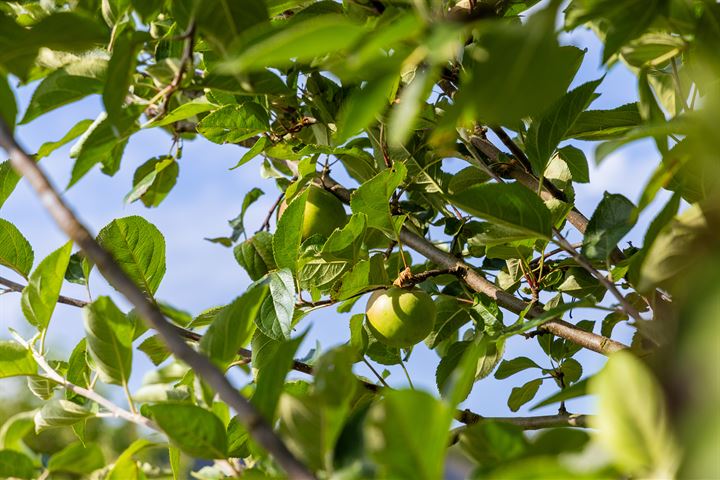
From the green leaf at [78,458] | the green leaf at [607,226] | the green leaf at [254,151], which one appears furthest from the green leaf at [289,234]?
the green leaf at [78,458]

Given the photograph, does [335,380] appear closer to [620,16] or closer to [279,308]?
[620,16]

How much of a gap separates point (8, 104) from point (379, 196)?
51 centimetres

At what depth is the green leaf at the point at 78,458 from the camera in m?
0.52

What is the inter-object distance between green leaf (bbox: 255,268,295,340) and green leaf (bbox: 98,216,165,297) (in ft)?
0.43

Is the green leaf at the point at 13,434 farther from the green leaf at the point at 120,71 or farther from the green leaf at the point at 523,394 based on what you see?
the green leaf at the point at 523,394

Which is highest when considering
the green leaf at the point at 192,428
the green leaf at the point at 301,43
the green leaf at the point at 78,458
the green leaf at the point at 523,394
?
the green leaf at the point at 301,43

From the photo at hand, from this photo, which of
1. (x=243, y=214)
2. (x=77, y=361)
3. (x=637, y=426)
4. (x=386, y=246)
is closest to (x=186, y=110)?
(x=77, y=361)

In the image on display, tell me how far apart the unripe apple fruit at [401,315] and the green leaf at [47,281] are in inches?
17.4

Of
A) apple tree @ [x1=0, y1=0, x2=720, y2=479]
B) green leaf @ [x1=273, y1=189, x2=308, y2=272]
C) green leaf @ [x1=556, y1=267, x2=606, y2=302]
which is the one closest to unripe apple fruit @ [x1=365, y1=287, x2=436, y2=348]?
apple tree @ [x1=0, y1=0, x2=720, y2=479]

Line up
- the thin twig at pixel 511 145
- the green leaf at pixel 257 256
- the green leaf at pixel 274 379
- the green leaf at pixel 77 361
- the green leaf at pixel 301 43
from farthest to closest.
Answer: the green leaf at pixel 257 256, the thin twig at pixel 511 145, the green leaf at pixel 77 361, the green leaf at pixel 274 379, the green leaf at pixel 301 43

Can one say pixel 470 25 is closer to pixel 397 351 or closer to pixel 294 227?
pixel 294 227

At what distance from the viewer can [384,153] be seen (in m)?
A: 1.07

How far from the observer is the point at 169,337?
39 cm

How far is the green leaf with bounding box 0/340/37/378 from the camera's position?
0.71m
